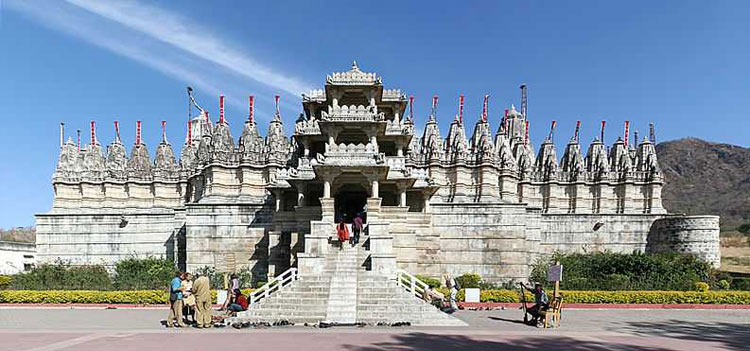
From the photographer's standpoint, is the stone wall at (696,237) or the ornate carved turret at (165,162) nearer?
the stone wall at (696,237)

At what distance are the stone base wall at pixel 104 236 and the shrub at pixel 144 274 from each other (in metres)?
5.02

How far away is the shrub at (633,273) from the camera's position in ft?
79.4

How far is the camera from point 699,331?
14.7 metres

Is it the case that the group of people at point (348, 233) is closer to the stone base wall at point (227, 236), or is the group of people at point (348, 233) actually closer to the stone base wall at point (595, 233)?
the stone base wall at point (227, 236)

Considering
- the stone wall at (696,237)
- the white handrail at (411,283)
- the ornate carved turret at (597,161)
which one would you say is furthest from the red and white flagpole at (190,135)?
the stone wall at (696,237)

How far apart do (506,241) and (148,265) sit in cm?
2445

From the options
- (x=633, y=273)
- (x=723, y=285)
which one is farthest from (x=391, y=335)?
(x=723, y=285)

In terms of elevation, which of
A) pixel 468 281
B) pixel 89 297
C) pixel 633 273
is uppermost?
pixel 633 273

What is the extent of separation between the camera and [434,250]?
28.0m

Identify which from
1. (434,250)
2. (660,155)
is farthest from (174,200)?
(660,155)

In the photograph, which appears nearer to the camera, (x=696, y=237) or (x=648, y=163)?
(x=696, y=237)

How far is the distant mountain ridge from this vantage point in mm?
104375

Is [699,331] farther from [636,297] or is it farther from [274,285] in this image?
[274,285]

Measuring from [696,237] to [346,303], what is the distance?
3087 cm
